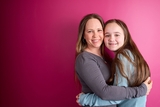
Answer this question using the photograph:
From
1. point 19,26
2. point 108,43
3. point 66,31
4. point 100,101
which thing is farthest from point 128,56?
point 19,26

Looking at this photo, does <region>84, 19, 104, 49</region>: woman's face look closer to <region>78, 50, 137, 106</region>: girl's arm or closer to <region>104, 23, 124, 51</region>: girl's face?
<region>104, 23, 124, 51</region>: girl's face

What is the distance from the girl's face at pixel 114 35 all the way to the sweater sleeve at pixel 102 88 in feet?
0.89

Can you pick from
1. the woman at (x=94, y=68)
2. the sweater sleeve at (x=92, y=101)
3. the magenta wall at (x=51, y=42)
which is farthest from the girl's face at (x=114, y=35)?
the sweater sleeve at (x=92, y=101)

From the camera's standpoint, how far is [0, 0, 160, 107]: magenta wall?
1.56 meters

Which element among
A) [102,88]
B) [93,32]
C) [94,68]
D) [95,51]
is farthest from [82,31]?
[102,88]

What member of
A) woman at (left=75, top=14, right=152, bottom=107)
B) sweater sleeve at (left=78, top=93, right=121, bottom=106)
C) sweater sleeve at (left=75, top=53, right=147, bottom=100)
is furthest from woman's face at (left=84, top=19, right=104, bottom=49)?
sweater sleeve at (left=78, top=93, right=121, bottom=106)

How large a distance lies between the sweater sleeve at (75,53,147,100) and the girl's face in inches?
10.7

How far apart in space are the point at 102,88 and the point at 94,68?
0.52ft

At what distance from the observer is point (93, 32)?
54.7 inches

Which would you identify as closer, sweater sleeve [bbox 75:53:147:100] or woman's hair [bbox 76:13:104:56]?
sweater sleeve [bbox 75:53:147:100]

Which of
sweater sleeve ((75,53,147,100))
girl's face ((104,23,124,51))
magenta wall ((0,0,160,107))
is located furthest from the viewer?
magenta wall ((0,0,160,107))

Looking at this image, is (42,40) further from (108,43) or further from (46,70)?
(108,43)

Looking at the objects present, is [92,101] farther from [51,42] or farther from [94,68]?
[51,42]

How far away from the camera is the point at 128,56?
1.25 meters
